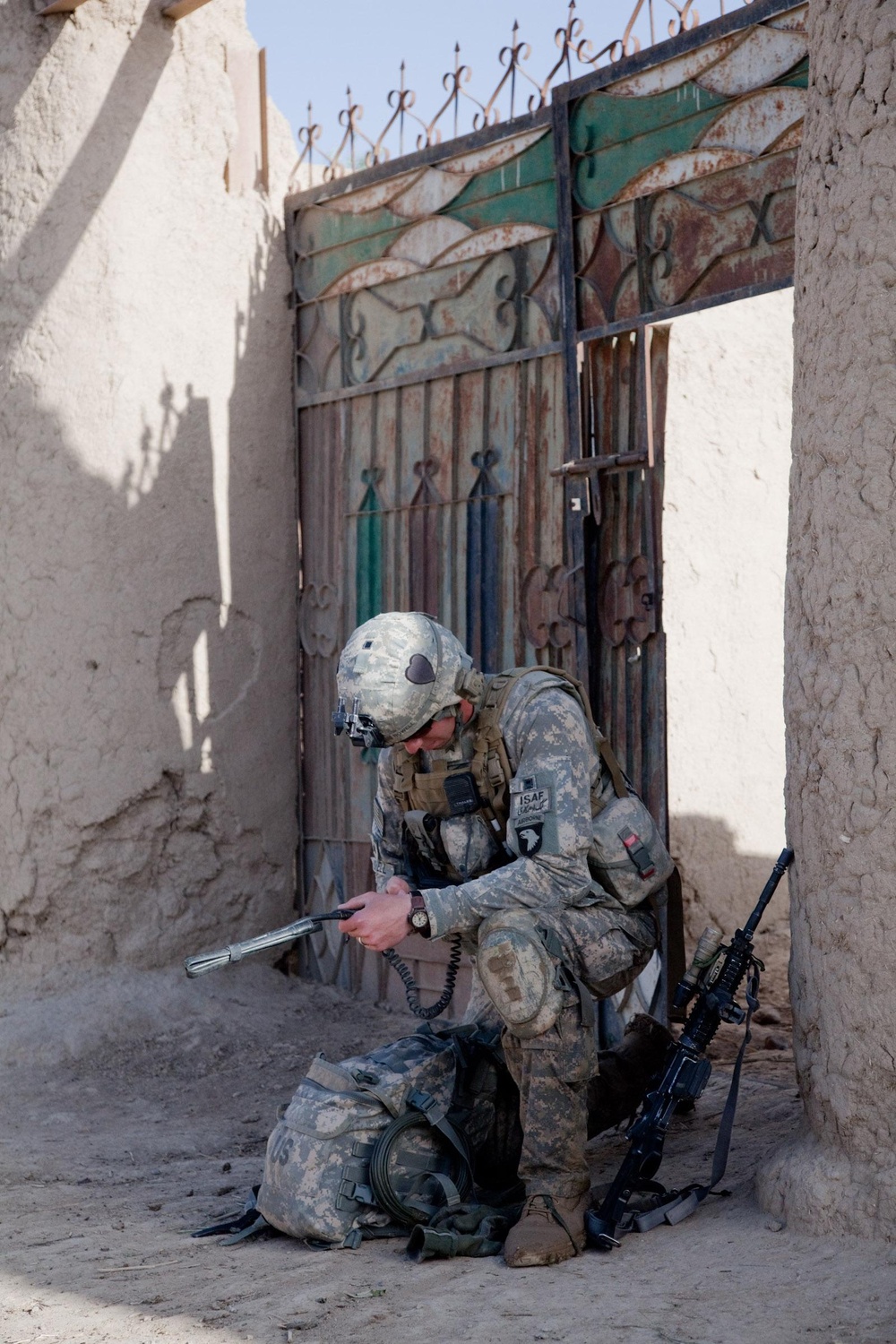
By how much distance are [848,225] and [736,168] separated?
135 centimetres

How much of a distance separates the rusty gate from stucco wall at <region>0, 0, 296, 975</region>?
22cm

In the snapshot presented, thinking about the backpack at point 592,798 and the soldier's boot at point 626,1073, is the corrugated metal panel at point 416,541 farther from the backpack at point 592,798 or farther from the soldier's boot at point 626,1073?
the soldier's boot at point 626,1073

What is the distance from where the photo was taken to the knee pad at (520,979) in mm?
3053

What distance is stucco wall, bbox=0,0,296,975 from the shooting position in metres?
4.96

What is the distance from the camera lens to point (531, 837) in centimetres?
320

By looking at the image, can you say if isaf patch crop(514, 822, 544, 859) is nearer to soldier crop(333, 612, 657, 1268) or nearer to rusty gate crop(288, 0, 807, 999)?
soldier crop(333, 612, 657, 1268)

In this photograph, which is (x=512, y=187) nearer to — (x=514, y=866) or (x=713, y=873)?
(x=713, y=873)

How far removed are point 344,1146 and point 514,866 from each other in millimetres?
711

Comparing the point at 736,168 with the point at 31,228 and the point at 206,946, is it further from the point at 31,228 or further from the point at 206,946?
the point at 206,946

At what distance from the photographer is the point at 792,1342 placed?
2391mm

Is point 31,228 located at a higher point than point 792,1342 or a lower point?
higher

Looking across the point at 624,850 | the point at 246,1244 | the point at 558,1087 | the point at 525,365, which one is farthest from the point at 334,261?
the point at 246,1244

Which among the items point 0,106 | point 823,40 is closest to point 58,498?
point 0,106

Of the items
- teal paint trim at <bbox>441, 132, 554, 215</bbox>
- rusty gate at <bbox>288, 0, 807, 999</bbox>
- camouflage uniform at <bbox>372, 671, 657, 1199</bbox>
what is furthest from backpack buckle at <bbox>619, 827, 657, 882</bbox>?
→ teal paint trim at <bbox>441, 132, 554, 215</bbox>
